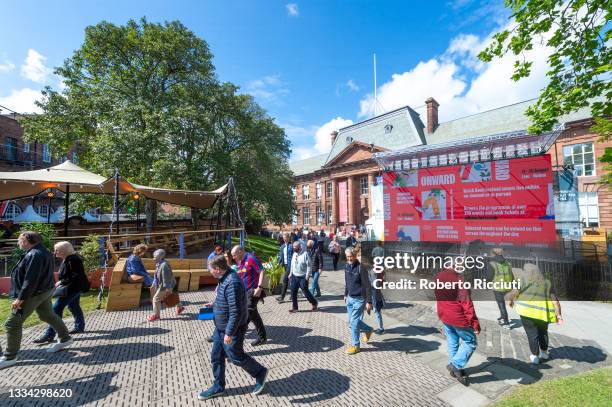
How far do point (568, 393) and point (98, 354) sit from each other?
22.6 ft

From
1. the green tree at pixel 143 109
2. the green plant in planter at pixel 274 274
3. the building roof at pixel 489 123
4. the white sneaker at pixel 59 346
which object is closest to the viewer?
the white sneaker at pixel 59 346

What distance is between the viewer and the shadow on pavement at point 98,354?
4.39 m

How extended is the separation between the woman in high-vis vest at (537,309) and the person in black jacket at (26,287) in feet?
24.8

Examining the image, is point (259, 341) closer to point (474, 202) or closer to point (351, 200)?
point (474, 202)

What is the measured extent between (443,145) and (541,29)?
478cm

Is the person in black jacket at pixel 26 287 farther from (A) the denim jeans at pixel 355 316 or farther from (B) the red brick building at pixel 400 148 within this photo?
(B) the red brick building at pixel 400 148

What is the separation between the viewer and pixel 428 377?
408 cm

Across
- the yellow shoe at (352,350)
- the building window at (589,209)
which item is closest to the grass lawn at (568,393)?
the yellow shoe at (352,350)

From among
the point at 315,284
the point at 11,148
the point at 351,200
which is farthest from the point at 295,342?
the point at 11,148

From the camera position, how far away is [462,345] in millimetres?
3979

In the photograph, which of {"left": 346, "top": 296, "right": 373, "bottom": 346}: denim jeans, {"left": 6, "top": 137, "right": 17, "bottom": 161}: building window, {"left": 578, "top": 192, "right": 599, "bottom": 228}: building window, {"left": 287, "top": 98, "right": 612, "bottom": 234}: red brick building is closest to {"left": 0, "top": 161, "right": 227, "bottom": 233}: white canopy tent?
{"left": 346, "top": 296, "right": 373, "bottom": 346}: denim jeans

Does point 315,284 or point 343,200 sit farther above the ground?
point 343,200

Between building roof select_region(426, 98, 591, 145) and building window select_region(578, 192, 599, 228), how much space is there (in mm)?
6200

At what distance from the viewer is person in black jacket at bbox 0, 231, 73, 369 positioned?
4027 mm
